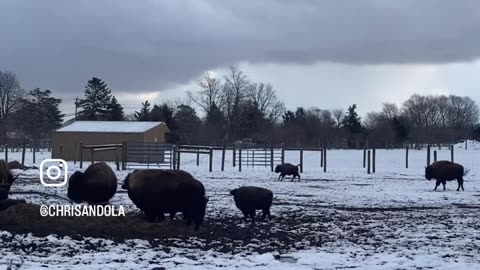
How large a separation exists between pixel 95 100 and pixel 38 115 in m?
8.60

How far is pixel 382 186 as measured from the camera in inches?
1042

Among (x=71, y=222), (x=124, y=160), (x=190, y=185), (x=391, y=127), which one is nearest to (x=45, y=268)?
(x=71, y=222)

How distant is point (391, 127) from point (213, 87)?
29588mm

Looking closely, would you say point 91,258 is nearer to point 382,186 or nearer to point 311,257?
point 311,257

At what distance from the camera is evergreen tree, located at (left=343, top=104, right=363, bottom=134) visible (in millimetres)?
97281

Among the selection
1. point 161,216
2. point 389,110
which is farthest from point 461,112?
point 161,216

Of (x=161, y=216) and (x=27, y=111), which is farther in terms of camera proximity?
(x=27, y=111)

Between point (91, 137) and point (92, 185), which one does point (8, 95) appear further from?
point (92, 185)

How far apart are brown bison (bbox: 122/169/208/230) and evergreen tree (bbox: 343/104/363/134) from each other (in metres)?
84.6

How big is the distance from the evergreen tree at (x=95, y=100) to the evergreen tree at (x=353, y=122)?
36.7 metres

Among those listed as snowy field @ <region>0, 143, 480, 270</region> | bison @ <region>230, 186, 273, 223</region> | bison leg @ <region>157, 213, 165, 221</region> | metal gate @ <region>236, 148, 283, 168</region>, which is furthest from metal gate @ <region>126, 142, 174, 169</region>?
bison leg @ <region>157, 213, 165, 221</region>

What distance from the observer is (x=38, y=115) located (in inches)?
3644

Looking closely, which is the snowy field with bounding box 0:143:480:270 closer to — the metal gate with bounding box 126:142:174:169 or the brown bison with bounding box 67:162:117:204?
the brown bison with bounding box 67:162:117:204

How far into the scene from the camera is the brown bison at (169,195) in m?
12.7
